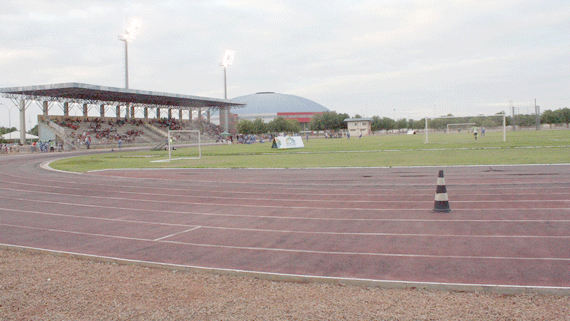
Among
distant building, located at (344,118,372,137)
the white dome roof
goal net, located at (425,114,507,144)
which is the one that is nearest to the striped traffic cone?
goal net, located at (425,114,507,144)

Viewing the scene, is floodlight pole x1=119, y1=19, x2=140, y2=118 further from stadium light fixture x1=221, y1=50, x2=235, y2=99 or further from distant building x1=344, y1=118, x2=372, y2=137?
distant building x1=344, y1=118, x2=372, y2=137

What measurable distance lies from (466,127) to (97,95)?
45.8m

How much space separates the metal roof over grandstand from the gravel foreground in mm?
48638

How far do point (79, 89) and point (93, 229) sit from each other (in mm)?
47294

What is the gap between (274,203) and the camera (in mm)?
10984

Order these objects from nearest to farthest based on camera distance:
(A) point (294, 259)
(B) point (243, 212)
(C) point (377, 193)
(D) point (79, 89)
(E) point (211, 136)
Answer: (A) point (294, 259) < (B) point (243, 212) < (C) point (377, 193) < (D) point (79, 89) < (E) point (211, 136)

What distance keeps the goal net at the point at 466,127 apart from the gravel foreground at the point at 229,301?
41581mm

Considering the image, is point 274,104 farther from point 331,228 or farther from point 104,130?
point 331,228

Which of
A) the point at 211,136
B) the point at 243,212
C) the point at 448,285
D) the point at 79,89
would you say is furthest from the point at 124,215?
the point at 211,136

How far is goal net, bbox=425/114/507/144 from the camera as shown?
4538 centimetres

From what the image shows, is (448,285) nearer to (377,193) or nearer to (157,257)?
(157,257)

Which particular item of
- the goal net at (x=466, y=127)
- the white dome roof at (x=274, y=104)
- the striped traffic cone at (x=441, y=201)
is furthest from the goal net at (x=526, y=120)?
the white dome roof at (x=274, y=104)

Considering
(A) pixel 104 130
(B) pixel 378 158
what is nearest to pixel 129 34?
(A) pixel 104 130

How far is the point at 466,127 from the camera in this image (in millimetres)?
47594
